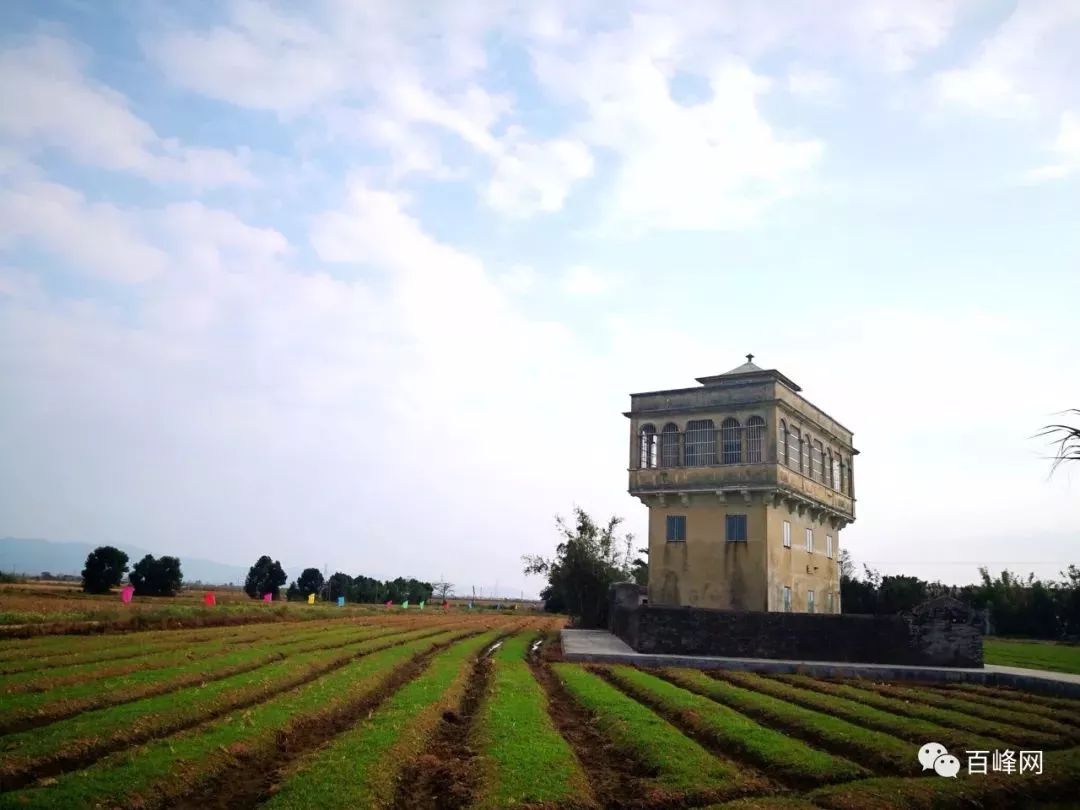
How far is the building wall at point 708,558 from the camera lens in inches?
1540

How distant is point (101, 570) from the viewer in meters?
64.7

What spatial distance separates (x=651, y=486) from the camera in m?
42.5

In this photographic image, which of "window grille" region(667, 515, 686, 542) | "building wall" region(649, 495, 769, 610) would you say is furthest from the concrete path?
"window grille" region(667, 515, 686, 542)

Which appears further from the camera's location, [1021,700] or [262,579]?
[262,579]

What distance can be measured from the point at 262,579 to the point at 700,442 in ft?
226

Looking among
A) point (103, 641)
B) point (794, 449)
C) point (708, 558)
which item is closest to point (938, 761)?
point (708, 558)

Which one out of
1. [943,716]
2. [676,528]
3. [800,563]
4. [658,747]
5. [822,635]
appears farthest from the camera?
[800,563]

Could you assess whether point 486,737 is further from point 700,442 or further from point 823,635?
point 700,442

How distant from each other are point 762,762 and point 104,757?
1134 centimetres

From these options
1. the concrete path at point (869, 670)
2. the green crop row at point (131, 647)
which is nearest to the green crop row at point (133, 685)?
the green crop row at point (131, 647)

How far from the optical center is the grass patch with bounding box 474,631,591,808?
12.1 metres

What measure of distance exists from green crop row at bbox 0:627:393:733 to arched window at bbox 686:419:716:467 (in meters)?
21.2

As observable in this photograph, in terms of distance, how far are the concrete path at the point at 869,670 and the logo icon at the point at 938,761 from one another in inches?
469

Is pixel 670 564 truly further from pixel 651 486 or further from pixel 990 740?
pixel 990 740
